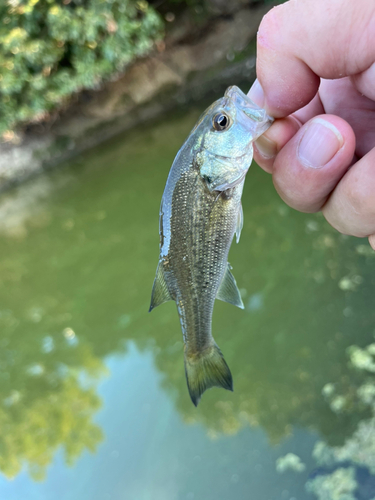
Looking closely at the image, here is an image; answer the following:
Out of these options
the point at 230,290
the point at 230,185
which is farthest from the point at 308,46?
the point at 230,290

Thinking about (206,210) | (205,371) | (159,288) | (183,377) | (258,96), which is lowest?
(183,377)

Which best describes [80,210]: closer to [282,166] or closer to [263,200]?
[263,200]

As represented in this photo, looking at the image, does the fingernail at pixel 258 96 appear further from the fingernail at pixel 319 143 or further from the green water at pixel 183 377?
the green water at pixel 183 377

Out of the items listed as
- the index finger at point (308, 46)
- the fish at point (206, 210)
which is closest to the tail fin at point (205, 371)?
the fish at point (206, 210)

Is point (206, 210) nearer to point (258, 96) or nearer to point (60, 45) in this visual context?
point (258, 96)

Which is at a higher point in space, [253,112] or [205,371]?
[253,112]

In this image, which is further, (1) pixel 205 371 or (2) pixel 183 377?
(2) pixel 183 377

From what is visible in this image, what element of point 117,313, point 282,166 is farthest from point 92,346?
point 282,166
